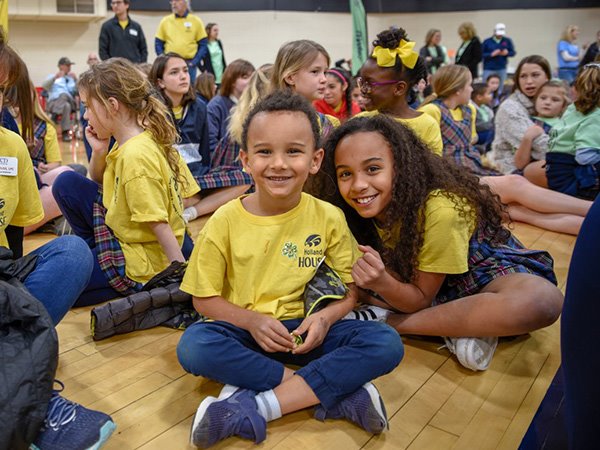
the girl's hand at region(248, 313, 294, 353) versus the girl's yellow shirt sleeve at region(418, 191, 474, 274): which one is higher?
the girl's yellow shirt sleeve at region(418, 191, 474, 274)

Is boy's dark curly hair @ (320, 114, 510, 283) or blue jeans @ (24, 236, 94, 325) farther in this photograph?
boy's dark curly hair @ (320, 114, 510, 283)

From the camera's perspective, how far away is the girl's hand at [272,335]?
4.89 feet

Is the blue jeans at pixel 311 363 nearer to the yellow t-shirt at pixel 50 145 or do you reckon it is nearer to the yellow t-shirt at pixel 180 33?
the yellow t-shirt at pixel 50 145

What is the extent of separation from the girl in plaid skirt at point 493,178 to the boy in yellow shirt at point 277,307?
1392mm

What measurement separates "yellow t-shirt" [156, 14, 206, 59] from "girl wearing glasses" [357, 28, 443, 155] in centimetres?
497

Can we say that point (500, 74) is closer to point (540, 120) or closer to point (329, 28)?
point (329, 28)

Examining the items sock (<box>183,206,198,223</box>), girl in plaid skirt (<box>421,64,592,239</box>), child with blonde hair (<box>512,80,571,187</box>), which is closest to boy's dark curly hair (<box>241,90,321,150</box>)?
girl in plaid skirt (<box>421,64,592,239</box>)

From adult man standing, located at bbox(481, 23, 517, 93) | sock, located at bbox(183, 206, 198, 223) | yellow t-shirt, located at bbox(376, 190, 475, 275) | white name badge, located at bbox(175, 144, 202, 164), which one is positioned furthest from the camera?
adult man standing, located at bbox(481, 23, 517, 93)

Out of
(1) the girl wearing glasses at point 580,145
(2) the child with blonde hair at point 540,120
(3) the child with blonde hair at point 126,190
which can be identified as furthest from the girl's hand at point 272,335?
(2) the child with blonde hair at point 540,120

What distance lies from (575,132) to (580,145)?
0.31 ft

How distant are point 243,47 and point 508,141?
817 centimetres

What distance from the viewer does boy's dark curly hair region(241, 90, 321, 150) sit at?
1.58 meters

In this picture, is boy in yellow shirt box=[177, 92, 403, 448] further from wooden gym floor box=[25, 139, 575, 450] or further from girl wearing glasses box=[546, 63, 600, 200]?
girl wearing glasses box=[546, 63, 600, 200]

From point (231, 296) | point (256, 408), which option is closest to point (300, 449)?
point (256, 408)
